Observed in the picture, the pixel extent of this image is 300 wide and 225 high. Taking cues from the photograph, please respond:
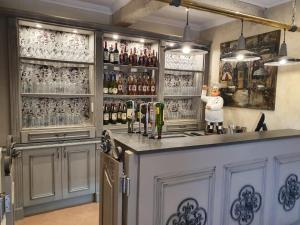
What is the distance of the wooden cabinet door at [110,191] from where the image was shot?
5.19ft

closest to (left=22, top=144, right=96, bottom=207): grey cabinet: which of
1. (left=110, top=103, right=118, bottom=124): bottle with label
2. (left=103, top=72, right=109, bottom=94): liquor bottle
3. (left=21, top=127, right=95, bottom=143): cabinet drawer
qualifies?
(left=21, top=127, right=95, bottom=143): cabinet drawer

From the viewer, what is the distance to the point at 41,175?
9.46 feet

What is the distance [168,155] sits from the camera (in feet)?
5.32

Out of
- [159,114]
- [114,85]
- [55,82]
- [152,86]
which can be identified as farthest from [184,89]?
[159,114]

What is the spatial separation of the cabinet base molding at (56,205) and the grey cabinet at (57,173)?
0.26 ft

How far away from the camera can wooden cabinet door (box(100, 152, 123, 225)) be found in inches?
62.3

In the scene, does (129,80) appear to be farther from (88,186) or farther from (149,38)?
(88,186)

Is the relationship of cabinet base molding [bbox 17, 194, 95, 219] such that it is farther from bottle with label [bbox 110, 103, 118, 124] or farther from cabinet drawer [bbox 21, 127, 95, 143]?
bottle with label [bbox 110, 103, 118, 124]

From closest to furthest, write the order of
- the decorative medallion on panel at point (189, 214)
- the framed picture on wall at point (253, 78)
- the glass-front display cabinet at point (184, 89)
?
the decorative medallion on panel at point (189, 214) < the framed picture on wall at point (253, 78) < the glass-front display cabinet at point (184, 89)

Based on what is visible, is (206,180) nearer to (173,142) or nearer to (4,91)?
(173,142)

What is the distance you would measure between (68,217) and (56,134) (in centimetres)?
100

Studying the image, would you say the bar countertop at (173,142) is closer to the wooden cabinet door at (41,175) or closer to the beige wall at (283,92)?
the beige wall at (283,92)

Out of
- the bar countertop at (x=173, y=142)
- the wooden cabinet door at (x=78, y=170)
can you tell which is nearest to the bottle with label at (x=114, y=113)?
the wooden cabinet door at (x=78, y=170)

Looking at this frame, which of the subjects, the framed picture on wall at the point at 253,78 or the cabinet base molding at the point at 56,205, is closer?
the cabinet base molding at the point at 56,205
